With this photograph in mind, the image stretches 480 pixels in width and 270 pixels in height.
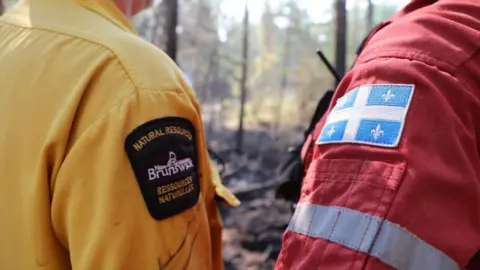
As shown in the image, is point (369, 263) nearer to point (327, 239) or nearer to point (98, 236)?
point (327, 239)

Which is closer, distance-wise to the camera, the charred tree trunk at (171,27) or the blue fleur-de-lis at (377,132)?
the blue fleur-de-lis at (377,132)

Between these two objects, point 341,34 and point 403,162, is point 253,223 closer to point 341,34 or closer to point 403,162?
point 341,34

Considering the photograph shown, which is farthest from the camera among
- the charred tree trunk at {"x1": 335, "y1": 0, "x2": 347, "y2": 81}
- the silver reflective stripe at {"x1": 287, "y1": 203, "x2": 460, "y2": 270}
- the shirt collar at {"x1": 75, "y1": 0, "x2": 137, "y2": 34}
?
the charred tree trunk at {"x1": 335, "y1": 0, "x2": 347, "y2": 81}

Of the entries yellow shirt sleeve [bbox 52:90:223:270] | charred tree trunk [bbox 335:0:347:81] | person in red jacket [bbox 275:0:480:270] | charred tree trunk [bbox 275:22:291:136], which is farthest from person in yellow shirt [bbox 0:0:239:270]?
charred tree trunk [bbox 275:22:291:136]

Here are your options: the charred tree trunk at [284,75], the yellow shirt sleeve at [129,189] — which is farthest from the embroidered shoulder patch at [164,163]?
the charred tree trunk at [284,75]

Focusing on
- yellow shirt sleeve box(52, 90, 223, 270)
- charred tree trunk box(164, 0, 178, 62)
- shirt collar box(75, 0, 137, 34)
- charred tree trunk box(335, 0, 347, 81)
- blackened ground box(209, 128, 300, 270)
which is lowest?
blackened ground box(209, 128, 300, 270)

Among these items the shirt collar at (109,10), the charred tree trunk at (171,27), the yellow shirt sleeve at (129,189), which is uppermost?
the shirt collar at (109,10)

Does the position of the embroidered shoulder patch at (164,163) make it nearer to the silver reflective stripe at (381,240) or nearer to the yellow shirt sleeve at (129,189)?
the yellow shirt sleeve at (129,189)

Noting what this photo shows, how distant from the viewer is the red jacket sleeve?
1019 millimetres

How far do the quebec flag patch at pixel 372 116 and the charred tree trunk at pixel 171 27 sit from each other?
6948 mm

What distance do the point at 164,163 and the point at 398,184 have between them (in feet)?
1.80

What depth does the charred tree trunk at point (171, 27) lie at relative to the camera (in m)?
8.19

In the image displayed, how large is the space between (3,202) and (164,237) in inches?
14.8

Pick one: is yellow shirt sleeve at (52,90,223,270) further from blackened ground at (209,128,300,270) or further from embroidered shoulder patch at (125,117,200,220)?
blackened ground at (209,128,300,270)
